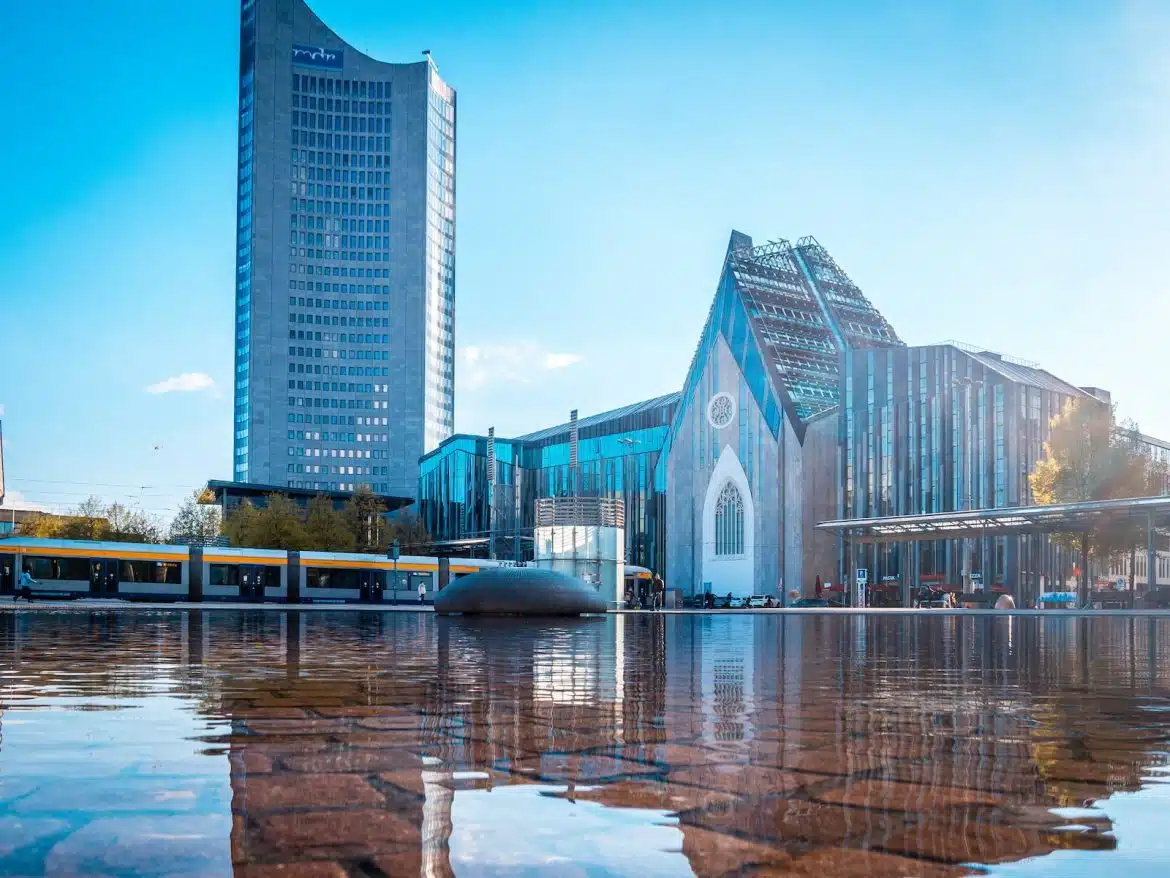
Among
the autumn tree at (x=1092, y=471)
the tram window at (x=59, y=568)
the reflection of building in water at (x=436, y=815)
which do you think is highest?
the autumn tree at (x=1092, y=471)

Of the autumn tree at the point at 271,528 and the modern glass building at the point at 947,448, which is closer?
the modern glass building at the point at 947,448

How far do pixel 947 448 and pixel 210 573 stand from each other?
51.7 meters

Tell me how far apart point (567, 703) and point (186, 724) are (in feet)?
8.88

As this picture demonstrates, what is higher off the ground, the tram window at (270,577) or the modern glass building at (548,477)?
the modern glass building at (548,477)

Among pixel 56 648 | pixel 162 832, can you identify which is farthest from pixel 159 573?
pixel 162 832

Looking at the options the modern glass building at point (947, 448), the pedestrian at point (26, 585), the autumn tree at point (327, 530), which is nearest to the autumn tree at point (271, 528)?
the autumn tree at point (327, 530)

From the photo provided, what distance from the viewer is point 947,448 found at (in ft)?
277

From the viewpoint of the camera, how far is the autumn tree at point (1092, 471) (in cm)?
5916

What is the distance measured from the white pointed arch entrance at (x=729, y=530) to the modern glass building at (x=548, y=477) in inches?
339

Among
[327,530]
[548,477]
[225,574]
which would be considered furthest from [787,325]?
[225,574]

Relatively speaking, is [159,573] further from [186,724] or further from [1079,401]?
[186,724]

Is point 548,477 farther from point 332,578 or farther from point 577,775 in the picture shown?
point 577,775

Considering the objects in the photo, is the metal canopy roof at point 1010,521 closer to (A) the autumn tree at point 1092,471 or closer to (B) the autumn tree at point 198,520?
(A) the autumn tree at point 1092,471

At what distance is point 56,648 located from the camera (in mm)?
15883
